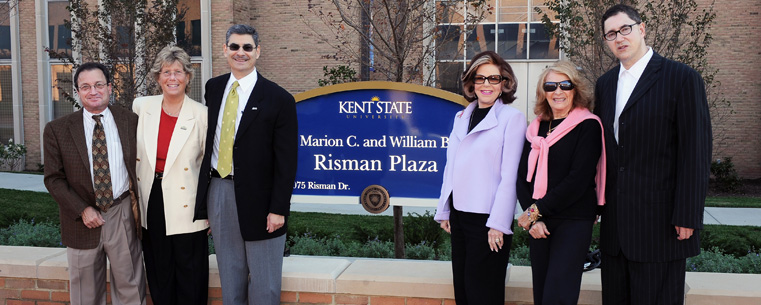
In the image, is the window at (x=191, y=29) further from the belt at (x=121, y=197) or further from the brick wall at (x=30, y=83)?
the belt at (x=121, y=197)

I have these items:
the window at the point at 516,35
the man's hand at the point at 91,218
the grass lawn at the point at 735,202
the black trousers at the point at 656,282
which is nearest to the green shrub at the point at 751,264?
the black trousers at the point at 656,282

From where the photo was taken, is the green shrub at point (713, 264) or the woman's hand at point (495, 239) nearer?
the woman's hand at point (495, 239)

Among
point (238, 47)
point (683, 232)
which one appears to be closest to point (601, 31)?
point (683, 232)

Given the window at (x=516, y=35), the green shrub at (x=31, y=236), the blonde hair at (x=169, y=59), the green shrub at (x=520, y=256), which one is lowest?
the green shrub at (x=520, y=256)

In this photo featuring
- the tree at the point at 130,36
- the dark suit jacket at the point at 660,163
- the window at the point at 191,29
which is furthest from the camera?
the window at the point at 191,29

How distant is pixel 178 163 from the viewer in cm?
331

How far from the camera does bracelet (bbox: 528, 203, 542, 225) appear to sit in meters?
2.86

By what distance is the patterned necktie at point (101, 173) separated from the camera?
10.8 feet

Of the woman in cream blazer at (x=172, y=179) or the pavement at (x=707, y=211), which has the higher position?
the woman in cream blazer at (x=172, y=179)

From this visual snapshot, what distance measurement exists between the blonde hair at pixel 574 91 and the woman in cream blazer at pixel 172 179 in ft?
6.11

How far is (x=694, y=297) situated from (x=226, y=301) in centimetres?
259

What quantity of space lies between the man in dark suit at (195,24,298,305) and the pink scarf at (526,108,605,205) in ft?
4.10

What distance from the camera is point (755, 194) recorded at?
46.6 ft

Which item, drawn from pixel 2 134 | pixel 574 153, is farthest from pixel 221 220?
pixel 2 134
